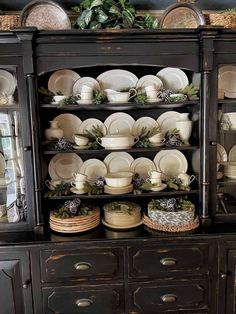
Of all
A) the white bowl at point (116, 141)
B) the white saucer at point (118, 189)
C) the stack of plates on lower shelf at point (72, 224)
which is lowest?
the stack of plates on lower shelf at point (72, 224)

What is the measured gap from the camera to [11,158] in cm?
198

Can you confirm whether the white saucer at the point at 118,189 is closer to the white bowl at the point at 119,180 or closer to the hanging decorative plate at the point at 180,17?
the white bowl at the point at 119,180

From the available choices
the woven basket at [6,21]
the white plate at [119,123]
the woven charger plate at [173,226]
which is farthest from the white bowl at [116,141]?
the woven basket at [6,21]

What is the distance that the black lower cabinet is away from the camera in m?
1.79

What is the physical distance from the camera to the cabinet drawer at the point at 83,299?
1.82 meters

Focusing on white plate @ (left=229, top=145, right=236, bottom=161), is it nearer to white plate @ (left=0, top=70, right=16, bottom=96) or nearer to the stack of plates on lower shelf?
the stack of plates on lower shelf

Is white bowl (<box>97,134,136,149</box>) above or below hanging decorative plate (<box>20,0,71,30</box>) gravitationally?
below

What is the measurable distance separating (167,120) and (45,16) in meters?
1.05

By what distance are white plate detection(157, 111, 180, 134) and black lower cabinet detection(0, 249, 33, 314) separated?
3.94ft

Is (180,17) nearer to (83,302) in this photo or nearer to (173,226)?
(173,226)

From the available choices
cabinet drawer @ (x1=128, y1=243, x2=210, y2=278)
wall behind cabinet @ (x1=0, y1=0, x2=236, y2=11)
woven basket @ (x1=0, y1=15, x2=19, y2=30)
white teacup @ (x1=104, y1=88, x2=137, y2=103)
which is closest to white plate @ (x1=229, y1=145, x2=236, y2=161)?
cabinet drawer @ (x1=128, y1=243, x2=210, y2=278)

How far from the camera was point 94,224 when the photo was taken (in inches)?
77.5

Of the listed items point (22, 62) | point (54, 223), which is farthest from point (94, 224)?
point (22, 62)

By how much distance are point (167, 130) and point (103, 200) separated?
68 centimetres
